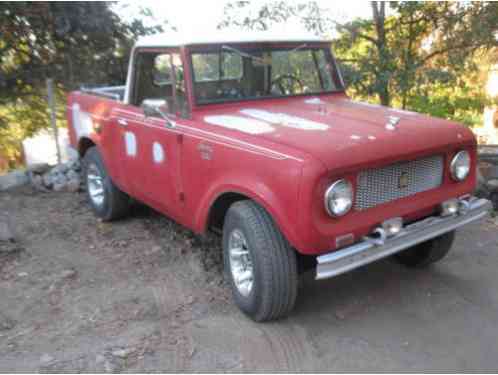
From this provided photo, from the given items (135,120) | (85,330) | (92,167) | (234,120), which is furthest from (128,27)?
(85,330)

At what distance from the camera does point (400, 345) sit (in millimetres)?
3258

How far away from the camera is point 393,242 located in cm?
324

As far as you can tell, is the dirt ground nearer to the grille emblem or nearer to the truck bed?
the grille emblem

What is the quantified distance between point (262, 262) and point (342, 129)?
1.02 m

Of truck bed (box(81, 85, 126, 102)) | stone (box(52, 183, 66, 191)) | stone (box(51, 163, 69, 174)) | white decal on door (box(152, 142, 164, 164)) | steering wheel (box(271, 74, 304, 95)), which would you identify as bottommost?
stone (box(52, 183, 66, 191))

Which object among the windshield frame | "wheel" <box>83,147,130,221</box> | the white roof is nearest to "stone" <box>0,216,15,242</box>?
"wheel" <box>83,147,130,221</box>

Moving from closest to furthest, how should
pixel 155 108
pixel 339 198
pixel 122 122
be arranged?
pixel 339 198 < pixel 155 108 < pixel 122 122

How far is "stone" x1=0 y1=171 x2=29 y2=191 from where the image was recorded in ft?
21.9

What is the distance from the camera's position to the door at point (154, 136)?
4.08 meters

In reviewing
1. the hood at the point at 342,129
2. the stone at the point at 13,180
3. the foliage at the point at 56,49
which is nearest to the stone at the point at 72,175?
the stone at the point at 13,180

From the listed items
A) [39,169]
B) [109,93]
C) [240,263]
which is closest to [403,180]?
[240,263]

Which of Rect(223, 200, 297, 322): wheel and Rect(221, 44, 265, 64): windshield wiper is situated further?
Rect(221, 44, 265, 64): windshield wiper

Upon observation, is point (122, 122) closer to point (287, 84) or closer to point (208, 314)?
point (287, 84)

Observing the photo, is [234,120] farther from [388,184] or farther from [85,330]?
[85,330]
